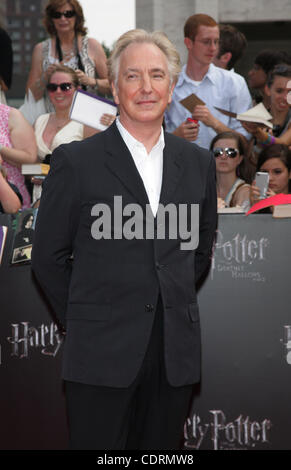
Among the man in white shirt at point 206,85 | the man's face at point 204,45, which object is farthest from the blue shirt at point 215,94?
the man's face at point 204,45

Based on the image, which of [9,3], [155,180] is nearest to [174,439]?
[155,180]

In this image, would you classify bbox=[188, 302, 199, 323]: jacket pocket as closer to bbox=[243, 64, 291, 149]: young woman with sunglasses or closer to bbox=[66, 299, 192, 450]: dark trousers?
bbox=[66, 299, 192, 450]: dark trousers

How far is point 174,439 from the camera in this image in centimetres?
207

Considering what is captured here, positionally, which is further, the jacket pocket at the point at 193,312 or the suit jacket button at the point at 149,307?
the jacket pocket at the point at 193,312

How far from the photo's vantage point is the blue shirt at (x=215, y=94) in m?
4.41

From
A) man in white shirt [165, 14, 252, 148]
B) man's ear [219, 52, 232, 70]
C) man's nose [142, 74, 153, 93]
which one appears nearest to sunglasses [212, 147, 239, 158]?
man in white shirt [165, 14, 252, 148]

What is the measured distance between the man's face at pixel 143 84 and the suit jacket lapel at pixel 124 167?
0.26ft

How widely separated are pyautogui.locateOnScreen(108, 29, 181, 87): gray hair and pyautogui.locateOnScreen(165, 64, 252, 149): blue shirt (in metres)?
2.25

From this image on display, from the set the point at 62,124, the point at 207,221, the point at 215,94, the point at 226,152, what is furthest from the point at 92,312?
the point at 215,94

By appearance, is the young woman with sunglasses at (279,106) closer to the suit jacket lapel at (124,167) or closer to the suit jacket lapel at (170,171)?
the suit jacket lapel at (170,171)

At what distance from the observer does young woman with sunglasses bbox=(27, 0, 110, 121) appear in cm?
Answer: 448

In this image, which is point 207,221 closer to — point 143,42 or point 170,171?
point 170,171

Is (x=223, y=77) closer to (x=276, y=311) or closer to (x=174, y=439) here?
(x=276, y=311)
